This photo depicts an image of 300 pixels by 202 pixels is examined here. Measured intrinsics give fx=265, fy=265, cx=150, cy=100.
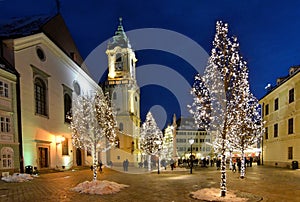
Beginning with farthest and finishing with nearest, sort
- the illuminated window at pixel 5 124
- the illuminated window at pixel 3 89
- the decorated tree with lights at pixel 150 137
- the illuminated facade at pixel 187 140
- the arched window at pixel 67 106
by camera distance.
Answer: the illuminated facade at pixel 187 140, the decorated tree with lights at pixel 150 137, the arched window at pixel 67 106, the illuminated window at pixel 3 89, the illuminated window at pixel 5 124

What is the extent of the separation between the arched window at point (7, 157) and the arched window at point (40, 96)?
6174mm

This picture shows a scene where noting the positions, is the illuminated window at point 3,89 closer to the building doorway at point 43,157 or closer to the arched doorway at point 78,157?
the building doorway at point 43,157

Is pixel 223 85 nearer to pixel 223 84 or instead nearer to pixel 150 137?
pixel 223 84

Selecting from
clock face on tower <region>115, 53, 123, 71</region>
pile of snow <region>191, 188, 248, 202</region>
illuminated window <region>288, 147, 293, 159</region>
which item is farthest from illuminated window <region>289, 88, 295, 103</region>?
clock face on tower <region>115, 53, 123, 71</region>

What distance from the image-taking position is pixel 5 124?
21.8 meters

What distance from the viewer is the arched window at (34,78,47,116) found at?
27.7m

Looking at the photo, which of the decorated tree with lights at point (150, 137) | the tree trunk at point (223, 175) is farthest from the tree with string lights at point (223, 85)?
the decorated tree with lights at point (150, 137)

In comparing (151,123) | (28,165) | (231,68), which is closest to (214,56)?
(231,68)

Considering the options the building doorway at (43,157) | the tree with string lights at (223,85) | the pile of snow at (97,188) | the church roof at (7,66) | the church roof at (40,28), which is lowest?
the pile of snow at (97,188)

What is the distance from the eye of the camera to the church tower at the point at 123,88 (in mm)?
60000

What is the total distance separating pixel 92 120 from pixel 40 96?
26.9 ft

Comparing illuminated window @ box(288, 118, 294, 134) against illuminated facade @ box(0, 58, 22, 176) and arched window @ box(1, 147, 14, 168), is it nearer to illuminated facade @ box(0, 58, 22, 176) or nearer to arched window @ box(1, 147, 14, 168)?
illuminated facade @ box(0, 58, 22, 176)

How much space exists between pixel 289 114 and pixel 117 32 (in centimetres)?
4609

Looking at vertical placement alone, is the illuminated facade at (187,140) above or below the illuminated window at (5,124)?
above
